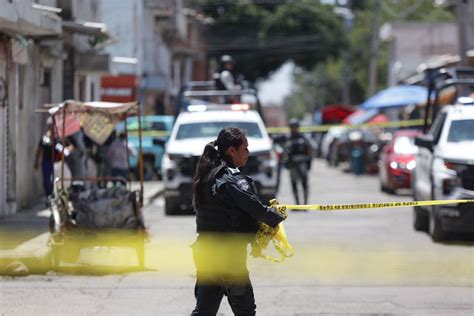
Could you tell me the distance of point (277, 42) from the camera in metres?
75.9

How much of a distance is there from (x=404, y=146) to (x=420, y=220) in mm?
9295

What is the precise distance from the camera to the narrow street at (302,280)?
1088cm

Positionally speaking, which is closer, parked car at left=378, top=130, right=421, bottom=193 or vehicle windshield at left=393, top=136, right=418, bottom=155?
parked car at left=378, top=130, right=421, bottom=193

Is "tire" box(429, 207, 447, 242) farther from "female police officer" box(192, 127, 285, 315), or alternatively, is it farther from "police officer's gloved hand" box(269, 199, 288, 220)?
"female police officer" box(192, 127, 285, 315)

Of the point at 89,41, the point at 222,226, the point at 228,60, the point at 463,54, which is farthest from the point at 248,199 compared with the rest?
the point at 463,54

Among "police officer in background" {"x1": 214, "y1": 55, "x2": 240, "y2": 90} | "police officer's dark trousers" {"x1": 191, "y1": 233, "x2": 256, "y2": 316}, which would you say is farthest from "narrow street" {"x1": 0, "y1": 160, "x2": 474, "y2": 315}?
"police officer in background" {"x1": 214, "y1": 55, "x2": 240, "y2": 90}

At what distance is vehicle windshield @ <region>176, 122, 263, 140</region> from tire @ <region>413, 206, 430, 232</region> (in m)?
4.35

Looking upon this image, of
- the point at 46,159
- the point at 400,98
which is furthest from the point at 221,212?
the point at 400,98

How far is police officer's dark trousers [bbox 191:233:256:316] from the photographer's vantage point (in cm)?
760

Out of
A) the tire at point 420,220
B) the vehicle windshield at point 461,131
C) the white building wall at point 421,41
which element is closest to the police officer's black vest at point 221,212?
the vehicle windshield at point 461,131

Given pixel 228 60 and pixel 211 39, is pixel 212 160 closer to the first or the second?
pixel 228 60

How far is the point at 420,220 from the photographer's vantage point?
60.0 feet

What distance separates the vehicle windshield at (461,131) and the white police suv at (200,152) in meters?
4.61

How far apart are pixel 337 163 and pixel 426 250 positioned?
34.1m
